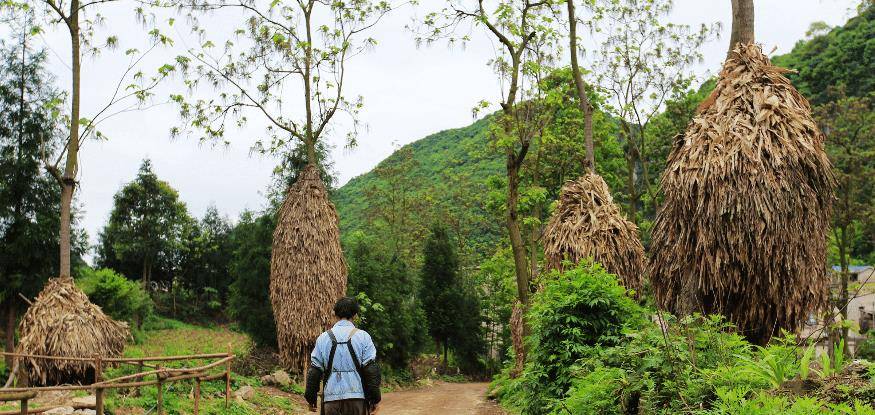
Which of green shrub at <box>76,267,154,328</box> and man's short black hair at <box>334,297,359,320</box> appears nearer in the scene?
man's short black hair at <box>334,297,359,320</box>

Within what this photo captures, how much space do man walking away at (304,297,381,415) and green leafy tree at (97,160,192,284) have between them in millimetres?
38866

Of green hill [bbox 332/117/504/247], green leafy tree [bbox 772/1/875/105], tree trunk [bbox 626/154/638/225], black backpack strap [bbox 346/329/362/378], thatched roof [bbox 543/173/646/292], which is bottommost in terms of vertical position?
black backpack strap [bbox 346/329/362/378]

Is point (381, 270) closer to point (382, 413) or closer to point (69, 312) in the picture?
point (382, 413)

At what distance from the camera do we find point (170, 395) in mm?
10836

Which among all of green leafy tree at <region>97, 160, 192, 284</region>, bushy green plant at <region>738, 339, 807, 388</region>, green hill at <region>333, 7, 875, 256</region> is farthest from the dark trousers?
green leafy tree at <region>97, 160, 192, 284</region>

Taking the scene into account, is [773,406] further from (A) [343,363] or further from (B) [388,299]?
(B) [388,299]

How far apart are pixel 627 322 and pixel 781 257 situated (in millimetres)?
1626

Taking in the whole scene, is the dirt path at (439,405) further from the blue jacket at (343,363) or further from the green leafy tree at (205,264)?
the green leafy tree at (205,264)

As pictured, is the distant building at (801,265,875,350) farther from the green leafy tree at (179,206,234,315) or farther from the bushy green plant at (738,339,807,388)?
the green leafy tree at (179,206,234,315)

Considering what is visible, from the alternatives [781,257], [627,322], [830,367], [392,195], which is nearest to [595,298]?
[627,322]

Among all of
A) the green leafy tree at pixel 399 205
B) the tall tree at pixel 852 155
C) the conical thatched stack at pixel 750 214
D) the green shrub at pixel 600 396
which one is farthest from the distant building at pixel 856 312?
the green leafy tree at pixel 399 205

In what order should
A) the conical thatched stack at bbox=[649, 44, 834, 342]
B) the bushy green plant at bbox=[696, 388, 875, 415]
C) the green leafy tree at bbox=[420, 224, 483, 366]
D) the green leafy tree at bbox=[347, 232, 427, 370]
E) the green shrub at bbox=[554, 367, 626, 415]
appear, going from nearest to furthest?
1. the bushy green plant at bbox=[696, 388, 875, 415]
2. the green shrub at bbox=[554, 367, 626, 415]
3. the conical thatched stack at bbox=[649, 44, 834, 342]
4. the green leafy tree at bbox=[347, 232, 427, 370]
5. the green leafy tree at bbox=[420, 224, 483, 366]

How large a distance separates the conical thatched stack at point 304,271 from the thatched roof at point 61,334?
4048mm

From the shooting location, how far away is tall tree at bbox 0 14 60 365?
19.6 m
